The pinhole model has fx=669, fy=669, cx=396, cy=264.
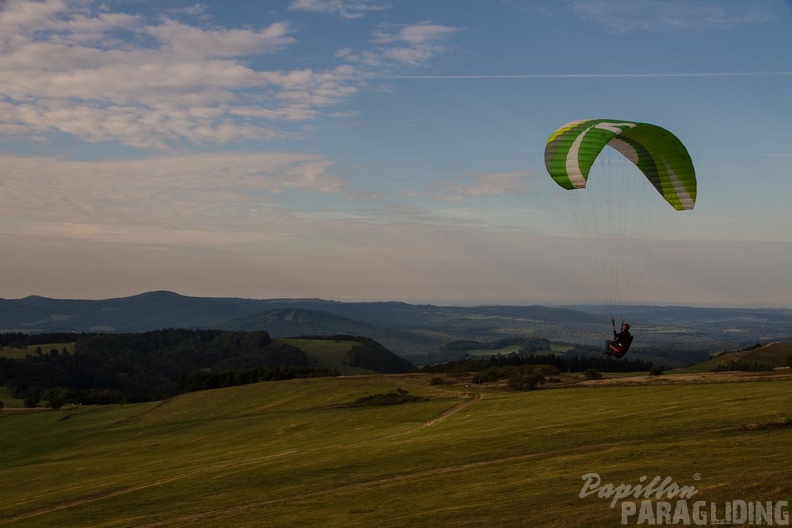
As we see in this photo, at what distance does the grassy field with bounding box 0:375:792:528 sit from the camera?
2647 centimetres

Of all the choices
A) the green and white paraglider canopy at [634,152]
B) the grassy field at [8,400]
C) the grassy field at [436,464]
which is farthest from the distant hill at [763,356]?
the grassy field at [8,400]

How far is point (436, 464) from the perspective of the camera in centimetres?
3747

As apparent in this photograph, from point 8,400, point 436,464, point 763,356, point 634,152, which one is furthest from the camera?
point 8,400

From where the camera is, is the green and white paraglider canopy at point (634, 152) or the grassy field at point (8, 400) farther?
the grassy field at point (8, 400)

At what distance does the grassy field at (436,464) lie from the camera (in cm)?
2647

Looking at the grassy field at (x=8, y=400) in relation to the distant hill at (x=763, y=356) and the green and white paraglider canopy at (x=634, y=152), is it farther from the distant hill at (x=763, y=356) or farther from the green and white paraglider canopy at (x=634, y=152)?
the green and white paraglider canopy at (x=634, y=152)

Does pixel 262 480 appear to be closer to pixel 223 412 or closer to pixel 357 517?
pixel 357 517

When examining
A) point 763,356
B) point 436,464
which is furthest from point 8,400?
point 763,356

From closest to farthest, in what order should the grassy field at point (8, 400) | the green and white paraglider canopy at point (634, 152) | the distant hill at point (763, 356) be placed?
the green and white paraglider canopy at point (634, 152) → the distant hill at point (763, 356) → the grassy field at point (8, 400)

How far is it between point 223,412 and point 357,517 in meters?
70.9

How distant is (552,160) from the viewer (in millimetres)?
36438

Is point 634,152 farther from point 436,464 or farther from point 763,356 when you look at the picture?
point 763,356

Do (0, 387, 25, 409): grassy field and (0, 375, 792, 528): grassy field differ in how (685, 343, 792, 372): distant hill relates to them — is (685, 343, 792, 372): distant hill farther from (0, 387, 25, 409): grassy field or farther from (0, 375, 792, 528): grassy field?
(0, 387, 25, 409): grassy field

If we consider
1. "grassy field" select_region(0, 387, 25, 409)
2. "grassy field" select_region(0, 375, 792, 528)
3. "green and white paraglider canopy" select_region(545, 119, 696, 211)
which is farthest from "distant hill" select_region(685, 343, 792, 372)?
"grassy field" select_region(0, 387, 25, 409)
